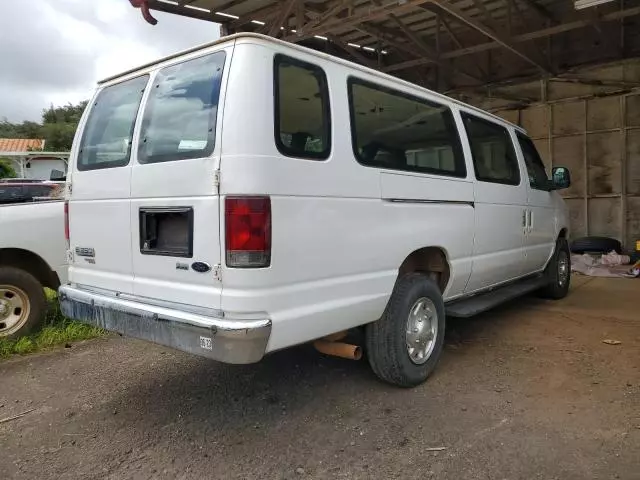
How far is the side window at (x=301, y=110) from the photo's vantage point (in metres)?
2.90

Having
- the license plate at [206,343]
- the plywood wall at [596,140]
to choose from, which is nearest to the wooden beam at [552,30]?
the plywood wall at [596,140]

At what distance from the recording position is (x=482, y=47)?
8.91 m

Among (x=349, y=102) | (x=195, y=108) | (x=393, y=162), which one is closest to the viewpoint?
(x=195, y=108)

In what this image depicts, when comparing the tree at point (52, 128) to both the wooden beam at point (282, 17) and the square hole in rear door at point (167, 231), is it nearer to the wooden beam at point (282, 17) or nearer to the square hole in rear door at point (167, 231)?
the wooden beam at point (282, 17)

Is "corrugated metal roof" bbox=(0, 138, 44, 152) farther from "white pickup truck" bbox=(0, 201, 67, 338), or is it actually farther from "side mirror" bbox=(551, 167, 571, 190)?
"side mirror" bbox=(551, 167, 571, 190)

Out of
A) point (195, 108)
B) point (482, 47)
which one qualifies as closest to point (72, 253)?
point (195, 108)

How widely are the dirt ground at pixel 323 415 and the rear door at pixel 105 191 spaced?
947mm

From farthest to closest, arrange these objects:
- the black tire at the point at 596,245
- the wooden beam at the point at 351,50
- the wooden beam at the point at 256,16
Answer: the black tire at the point at 596,245 → the wooden beam at the point at 351,50 → the wooden beam at the point at 256,16

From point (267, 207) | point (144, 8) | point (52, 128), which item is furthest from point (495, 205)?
point (52, 128)

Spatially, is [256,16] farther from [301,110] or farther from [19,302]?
[301,110]

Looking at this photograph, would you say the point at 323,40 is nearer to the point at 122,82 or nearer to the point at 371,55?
the point at 371,55

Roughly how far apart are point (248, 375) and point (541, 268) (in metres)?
3.86

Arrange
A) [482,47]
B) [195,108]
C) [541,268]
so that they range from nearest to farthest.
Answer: [195,108], [541,268], [482,47]

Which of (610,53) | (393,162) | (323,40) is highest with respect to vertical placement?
(323,40)
